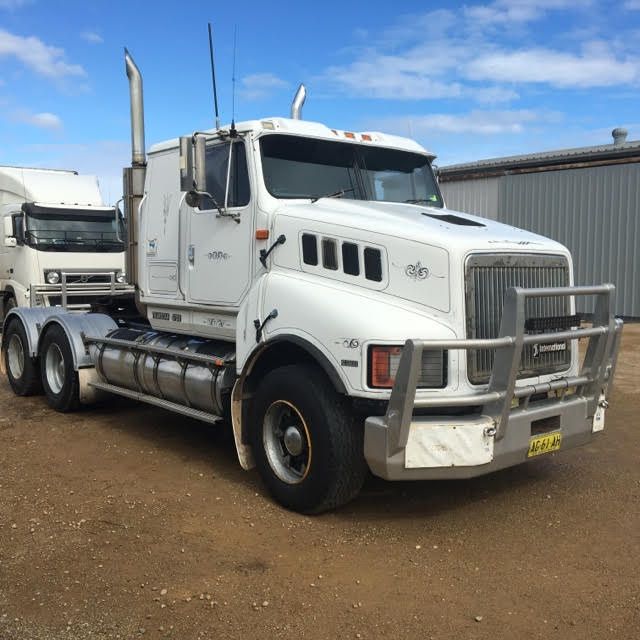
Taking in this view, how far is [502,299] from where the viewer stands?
4.72 meters

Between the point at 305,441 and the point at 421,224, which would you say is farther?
the point at 305,441

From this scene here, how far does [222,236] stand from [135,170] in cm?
187

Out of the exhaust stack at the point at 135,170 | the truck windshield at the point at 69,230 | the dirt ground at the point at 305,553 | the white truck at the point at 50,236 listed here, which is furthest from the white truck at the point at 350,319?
the truck windshield at the point at 69,230

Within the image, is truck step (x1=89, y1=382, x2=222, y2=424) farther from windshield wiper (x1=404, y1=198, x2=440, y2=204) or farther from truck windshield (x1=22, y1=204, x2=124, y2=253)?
truck windshield (x1=22, y1=204, x2=124, y2=253)

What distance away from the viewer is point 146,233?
23.1 feet

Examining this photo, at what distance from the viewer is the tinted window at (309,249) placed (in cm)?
512

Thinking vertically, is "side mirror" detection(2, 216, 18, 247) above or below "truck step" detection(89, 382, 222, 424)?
above

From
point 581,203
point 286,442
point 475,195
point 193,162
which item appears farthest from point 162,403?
point 475,195

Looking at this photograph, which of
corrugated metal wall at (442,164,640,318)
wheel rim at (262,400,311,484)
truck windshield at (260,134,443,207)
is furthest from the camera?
corrugated metal wall at (442,164,640,318)

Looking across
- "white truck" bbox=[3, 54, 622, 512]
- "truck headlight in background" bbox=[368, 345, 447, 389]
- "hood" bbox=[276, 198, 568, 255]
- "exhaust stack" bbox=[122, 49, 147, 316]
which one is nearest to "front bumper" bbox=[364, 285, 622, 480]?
"white truck" bbox=[3, 54, 622, 512]

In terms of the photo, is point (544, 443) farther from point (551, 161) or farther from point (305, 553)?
point (551, 161)

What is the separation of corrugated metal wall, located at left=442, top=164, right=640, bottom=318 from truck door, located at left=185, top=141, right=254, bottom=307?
538 inches

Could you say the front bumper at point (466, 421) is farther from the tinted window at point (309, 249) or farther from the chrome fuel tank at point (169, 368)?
the chrome fuel tank at point (169, 368)

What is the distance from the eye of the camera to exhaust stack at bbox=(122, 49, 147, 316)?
721 cm
